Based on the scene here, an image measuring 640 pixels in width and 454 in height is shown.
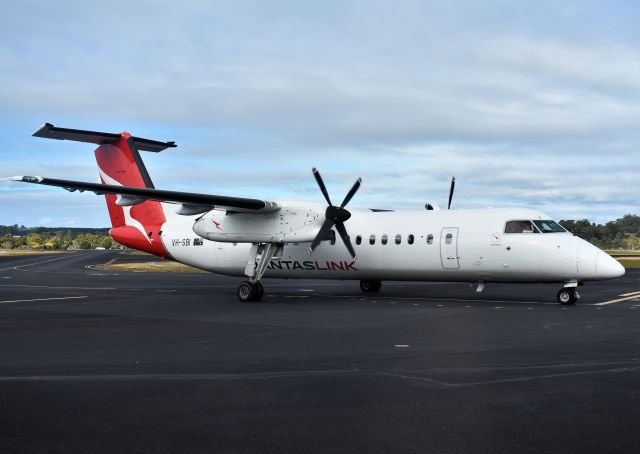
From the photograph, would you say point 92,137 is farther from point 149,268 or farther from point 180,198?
point 149,268

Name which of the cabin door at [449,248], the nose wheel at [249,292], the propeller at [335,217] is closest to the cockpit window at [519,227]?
the cabin door at [449,248]

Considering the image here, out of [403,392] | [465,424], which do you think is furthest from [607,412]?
[403,392]

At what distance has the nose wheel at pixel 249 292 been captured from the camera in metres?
24.1

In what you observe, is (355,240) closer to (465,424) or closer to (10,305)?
(10,305)

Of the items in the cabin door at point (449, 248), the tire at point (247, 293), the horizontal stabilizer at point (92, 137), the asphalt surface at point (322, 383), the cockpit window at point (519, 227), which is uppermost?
the horizontal stabilizer at point (92, 137)

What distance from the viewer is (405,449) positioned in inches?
233

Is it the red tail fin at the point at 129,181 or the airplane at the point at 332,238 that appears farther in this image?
the red tail fin at the point at 129,181

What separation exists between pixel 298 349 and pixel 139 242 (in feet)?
62.4

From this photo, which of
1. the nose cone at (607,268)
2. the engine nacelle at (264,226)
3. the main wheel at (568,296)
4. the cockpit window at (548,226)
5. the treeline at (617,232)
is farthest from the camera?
the treeline at (617,232)

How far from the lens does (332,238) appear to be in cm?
2481

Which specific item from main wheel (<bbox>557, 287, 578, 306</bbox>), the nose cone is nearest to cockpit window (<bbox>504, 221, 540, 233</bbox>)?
main wheel (<bbox>557, 287, 578, 306</bbox>)

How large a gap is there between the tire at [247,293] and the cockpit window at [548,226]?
34.0ft

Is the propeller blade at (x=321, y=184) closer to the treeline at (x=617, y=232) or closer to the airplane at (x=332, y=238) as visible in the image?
the airplane at (x=332, y=238)

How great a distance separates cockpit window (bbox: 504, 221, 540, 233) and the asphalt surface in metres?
4.25
